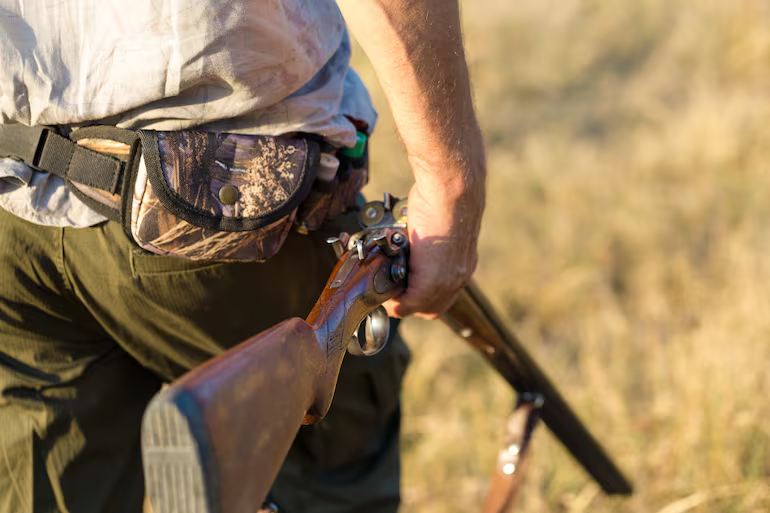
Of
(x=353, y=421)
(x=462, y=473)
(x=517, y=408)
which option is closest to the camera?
(x=353, y=421)

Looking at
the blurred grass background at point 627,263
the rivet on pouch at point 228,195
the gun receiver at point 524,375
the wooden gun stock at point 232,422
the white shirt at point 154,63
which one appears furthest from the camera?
the blurred grass background at point 627,263

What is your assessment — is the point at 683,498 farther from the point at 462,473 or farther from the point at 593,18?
the point at 593,18

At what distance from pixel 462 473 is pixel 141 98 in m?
2.18

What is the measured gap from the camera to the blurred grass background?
9.68 feet

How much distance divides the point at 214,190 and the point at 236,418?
2.29 feet

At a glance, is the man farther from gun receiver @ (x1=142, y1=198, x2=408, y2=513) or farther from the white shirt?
gun receiver @ (x1=142, y1=198, x2=408, y2=513)

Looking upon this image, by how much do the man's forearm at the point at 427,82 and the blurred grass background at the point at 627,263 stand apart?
5.68 feet

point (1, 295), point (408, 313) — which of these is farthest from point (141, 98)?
point (408, 313)

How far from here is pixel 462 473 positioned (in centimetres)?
313

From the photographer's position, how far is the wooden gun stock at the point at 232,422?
762 mm

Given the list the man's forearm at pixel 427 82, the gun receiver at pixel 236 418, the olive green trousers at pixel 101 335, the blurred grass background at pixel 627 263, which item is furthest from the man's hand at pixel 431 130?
the blurred grass background at pixel 627 263

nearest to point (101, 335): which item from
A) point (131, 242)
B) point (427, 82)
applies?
point (131, 242)

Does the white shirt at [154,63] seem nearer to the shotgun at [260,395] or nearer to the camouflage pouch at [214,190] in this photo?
the camouflage pouch at [214,190]

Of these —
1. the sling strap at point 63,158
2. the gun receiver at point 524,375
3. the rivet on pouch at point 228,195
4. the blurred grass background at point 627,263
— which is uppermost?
the sling strap at point 63,158
